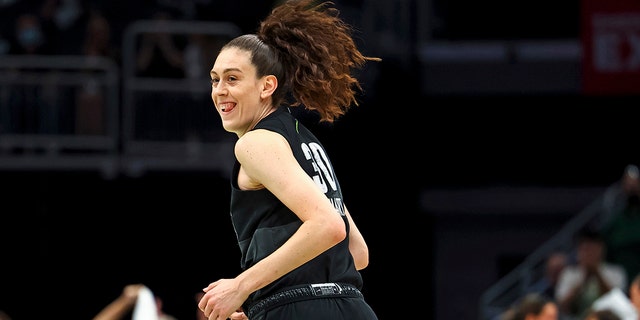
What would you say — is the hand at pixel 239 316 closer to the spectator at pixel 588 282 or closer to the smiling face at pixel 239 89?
the smiling face at pixel 239 89

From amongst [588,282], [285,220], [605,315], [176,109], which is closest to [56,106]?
[176,109]

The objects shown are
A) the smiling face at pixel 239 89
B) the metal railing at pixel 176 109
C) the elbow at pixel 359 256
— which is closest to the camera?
the smiling face at pixel 239 89

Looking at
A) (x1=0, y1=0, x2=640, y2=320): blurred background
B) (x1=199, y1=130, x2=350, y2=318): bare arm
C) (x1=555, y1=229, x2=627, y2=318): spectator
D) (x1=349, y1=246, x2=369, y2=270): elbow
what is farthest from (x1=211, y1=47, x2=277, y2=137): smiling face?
(x1=0, y1=0, x2=640, y2=320): blurred background

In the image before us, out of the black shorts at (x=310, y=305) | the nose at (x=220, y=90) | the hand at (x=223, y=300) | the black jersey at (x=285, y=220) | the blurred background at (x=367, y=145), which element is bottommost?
the blurred background at (x=367, y=145)

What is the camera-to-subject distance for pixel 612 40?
502 inches

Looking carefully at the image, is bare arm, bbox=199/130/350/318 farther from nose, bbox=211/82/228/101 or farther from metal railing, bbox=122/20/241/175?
metal railing, bbox=122/20/241/175

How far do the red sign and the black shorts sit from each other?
30.8 feet

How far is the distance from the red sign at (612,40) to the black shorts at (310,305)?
9.39 metres

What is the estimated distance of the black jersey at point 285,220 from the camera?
12.4ft

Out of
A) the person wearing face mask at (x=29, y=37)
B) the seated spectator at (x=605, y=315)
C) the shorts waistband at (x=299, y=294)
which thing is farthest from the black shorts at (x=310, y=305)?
the person wearing face mask at (x=29, y=37)

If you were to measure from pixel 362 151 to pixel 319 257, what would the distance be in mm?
9418

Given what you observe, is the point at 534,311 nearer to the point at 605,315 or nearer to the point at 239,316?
the point at 605,315

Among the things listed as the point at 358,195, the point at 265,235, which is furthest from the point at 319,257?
the point at 358,195

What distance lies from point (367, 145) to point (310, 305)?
31.6ft
